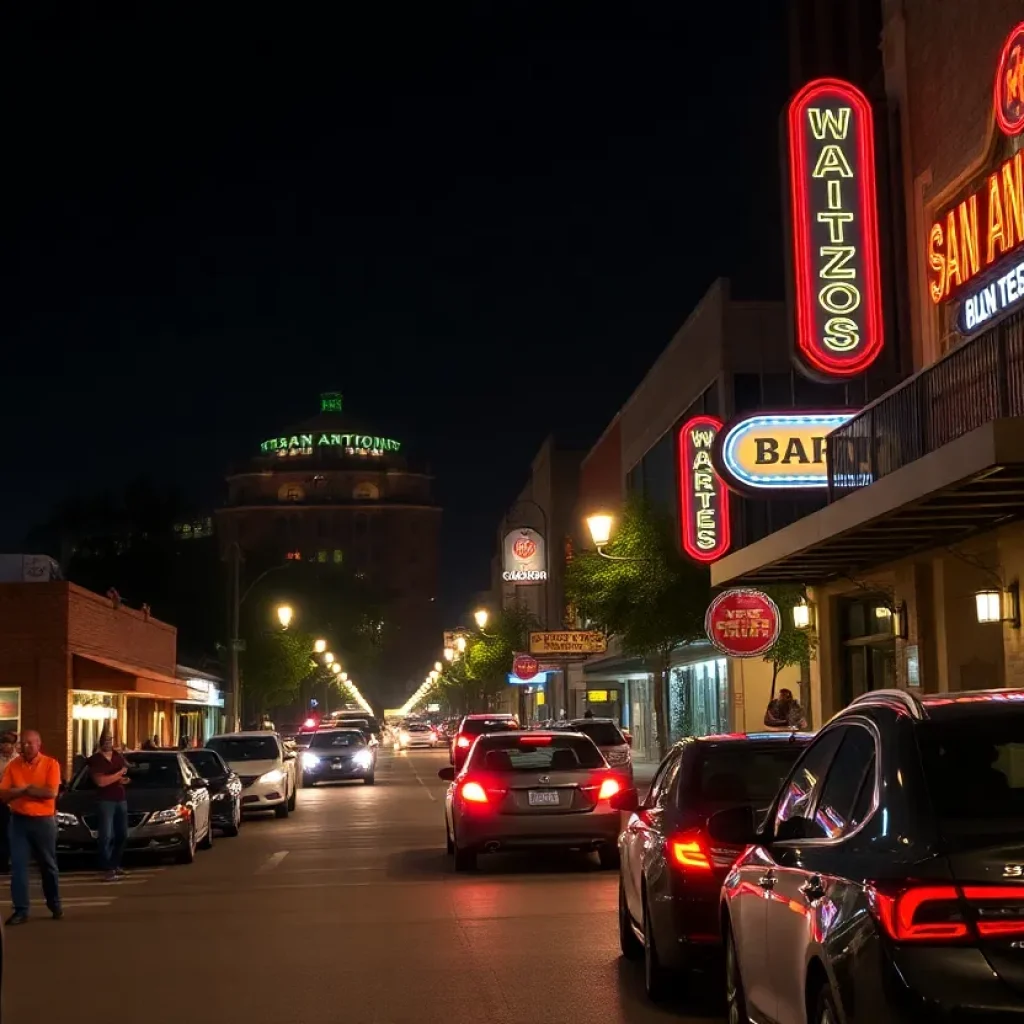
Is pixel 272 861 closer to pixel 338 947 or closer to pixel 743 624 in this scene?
pixel 743 624

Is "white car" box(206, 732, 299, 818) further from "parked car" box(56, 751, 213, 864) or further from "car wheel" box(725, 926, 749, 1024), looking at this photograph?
"car wheel" box(725, 926, 749, 1024)

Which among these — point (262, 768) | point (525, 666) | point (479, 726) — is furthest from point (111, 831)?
point (525, 666)

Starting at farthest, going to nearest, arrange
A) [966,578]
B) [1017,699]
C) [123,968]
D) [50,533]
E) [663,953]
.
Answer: [50,533]
[966,578]
[123,968]
[663,953]
[1017,699]

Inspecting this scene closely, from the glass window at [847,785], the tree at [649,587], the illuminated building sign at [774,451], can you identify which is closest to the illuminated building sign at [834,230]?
the illuminated building sign at [774,451]

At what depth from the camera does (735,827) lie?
25.5 feet

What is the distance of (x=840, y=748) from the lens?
7.15 meters

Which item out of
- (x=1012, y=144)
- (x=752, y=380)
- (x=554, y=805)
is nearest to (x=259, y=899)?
(x=554, y=805)

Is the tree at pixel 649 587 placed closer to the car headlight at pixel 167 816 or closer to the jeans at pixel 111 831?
the car headlight at pixel 167 816

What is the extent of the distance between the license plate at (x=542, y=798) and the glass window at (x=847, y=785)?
13155 millimetres

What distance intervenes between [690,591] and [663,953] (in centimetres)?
2906

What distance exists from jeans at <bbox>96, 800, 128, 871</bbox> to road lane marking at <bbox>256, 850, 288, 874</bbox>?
168cm

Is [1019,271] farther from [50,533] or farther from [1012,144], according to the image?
[50,533]

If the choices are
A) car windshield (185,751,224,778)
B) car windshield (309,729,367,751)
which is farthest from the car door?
car windshield (309,729,367,751)

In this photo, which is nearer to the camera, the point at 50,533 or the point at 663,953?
the point at 663,953
